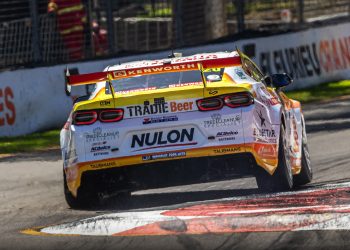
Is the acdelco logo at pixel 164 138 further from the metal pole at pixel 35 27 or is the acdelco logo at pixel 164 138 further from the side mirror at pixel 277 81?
the metal pole at pixel 35 27

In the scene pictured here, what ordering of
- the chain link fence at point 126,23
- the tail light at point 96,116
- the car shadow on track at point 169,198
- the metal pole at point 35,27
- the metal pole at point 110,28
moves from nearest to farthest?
the tail light at point 96,116, the car shadow on track at point 169,198, the metal pole at point 35,27, the chain link fence at point 126,23, the metal pole at point 110,28

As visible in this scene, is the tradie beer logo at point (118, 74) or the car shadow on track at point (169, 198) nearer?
the tradie beer logo at point (118, 74)

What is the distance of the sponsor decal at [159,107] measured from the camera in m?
9.83

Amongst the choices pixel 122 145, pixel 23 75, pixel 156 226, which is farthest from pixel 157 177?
pixel 23 75

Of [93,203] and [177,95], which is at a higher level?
[177,95]

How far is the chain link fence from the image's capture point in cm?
1983

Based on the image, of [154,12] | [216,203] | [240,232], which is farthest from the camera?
[154,12]

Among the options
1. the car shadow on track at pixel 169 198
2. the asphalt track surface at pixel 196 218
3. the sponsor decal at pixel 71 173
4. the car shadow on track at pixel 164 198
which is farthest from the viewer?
the car shadow on track at pixel 164 198

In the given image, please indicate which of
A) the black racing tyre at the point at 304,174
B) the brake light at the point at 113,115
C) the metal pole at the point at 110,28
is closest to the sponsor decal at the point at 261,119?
the brake light at the point at 113,115

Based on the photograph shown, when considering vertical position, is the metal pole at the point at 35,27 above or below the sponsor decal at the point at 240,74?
below

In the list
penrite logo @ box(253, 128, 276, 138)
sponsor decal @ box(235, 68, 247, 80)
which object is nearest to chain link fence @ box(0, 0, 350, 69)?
sponsor decal @ box(235, 68, 247, 80)

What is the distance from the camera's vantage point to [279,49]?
23.6 m

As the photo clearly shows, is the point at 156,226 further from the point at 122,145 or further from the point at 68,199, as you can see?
the point at 68,199

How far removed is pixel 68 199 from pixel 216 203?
5.34 ft
